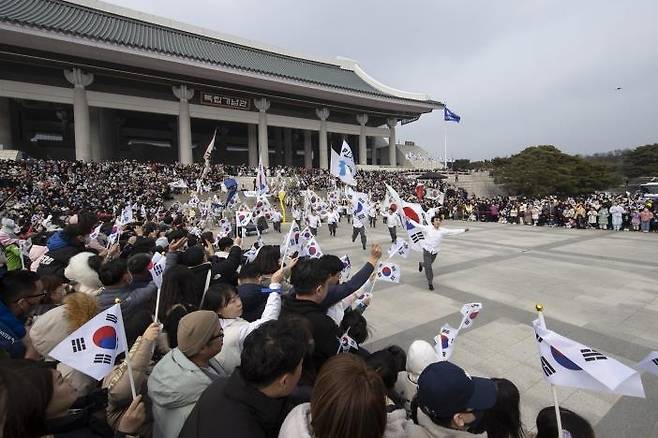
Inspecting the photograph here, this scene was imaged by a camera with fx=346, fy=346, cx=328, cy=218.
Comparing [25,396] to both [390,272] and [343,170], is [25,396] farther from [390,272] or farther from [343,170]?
[343,170]

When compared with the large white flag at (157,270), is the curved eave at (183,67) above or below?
above

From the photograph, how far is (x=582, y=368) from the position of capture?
1.75 metres

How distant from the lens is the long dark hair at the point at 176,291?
2.85 m

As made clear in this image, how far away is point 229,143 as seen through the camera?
41.5 m

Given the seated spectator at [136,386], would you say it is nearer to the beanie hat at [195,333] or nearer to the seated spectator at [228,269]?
the beanie hat at [195,333]

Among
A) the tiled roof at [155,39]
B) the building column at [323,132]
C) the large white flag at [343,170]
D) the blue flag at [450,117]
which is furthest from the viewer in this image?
the building column at [323,132]

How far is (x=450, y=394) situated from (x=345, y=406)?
0.55 metres

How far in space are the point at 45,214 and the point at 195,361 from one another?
15.9m

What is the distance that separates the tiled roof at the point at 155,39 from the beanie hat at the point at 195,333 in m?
27.3

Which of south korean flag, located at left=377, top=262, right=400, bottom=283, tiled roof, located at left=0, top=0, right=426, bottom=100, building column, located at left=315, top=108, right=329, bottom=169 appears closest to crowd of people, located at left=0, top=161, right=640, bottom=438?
south korean flag, located at left=377, top=262, right=400, bottom=283

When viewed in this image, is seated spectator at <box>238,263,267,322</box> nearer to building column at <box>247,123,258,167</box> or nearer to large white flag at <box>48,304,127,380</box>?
large white flag at <box>48,304,127,380</box>

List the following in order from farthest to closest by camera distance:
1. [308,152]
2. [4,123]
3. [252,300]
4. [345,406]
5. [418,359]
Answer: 1. [308,152]
2. [4,123]
3. [252,300]
4. [418,359]
5. [345,406]

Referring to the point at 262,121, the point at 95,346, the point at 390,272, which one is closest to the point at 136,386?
the point at 95,346

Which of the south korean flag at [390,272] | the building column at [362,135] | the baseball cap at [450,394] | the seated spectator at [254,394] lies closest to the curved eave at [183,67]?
the building column at [362,135]
